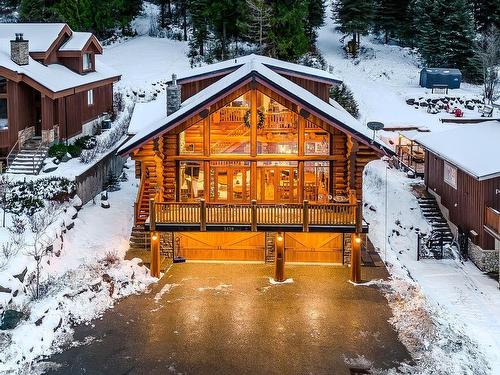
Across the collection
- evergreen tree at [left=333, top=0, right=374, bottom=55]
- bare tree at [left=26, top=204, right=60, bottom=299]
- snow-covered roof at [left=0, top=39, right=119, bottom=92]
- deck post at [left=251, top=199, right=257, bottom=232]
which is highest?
evergreen tree at [left=333, top=0, right=374, bottom=55]

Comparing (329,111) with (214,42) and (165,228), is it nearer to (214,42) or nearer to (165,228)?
(165,228)

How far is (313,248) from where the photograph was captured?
23031mm

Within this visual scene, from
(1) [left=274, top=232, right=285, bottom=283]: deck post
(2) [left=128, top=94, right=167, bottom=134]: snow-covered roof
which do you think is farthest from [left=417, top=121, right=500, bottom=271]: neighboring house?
(2) [left=128, top=94, right=167, bottom=134]: snow-covered roof

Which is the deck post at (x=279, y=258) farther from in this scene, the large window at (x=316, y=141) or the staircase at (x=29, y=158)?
the staircase at (x=29, y=158)

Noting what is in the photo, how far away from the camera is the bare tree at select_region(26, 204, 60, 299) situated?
61.7 feet

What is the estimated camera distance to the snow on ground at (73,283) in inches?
604

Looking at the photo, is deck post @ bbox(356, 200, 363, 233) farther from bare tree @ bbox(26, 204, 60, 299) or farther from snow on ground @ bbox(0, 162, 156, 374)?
bare tree @ bbox(26, 204, 60, 299)

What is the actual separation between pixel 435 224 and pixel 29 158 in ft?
58.0

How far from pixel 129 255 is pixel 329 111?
29.0 feet

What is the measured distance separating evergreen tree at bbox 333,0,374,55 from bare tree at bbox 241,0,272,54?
42.5 feet

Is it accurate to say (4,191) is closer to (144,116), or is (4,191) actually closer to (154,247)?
(154,247)

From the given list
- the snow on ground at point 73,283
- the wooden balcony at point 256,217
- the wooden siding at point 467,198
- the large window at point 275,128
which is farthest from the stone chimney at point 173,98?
the wooden siding at point 467,198

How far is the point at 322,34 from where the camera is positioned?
71625 mm

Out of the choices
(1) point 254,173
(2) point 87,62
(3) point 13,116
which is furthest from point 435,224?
(2) point 87,62
